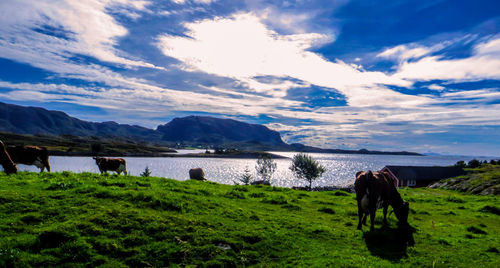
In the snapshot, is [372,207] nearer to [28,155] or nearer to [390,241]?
[390,241]

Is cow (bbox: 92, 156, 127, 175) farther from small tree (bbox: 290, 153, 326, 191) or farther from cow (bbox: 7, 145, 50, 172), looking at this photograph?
small tree (bbox: 290, 153, 326, 191)

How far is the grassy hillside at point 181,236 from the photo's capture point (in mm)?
9828

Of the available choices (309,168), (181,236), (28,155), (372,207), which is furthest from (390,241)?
(309,168)

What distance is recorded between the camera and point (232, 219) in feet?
47.3

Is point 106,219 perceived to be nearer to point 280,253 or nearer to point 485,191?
point 280,253

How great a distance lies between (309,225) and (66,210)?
1216 centimetres

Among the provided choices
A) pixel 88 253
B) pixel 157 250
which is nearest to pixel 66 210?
pixel 88 253

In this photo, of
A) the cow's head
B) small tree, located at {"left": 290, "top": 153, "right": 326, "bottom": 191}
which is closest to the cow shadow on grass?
the cow's head

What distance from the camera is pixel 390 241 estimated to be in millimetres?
14031

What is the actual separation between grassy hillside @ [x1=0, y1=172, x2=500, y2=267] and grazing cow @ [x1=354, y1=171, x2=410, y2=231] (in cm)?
111

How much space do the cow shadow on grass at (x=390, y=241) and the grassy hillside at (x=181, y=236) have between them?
5 centimetres

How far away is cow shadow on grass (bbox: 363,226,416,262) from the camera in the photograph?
41.0ft

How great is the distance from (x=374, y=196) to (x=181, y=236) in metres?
10.7

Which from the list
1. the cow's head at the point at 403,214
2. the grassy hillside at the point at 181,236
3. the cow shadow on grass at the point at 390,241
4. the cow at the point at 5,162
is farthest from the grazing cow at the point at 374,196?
the cow at the point at 5,162
